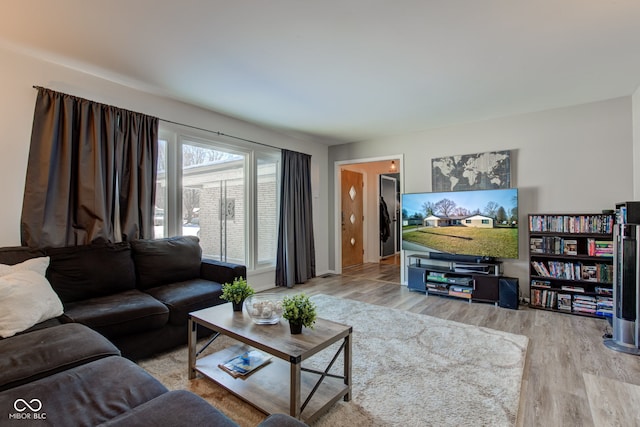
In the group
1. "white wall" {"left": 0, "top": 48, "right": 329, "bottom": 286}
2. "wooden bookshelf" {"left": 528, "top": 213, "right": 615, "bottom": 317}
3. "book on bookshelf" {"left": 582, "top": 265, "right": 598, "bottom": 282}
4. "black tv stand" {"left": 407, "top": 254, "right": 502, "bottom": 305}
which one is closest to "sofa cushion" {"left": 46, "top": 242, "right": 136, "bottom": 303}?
"white wall" {"left": 0, "top": 48, "right": 329, "bottom": 286}

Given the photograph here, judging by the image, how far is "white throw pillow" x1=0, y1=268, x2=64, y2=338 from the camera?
176 cm

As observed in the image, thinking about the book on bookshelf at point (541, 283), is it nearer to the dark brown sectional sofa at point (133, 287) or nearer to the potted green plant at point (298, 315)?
the potted green plant at point (298, 315)

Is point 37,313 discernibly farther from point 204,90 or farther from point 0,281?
point 204,90

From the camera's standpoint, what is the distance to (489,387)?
2023 mm

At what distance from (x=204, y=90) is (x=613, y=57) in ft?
12.2

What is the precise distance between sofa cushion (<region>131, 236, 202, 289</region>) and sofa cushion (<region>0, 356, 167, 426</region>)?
1.57m

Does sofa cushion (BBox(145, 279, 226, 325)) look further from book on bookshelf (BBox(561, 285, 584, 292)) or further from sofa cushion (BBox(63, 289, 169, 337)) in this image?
book on bookshelf (BBox(561, 285, 584, 292))

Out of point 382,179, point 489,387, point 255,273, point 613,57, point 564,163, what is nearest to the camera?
point 489,387

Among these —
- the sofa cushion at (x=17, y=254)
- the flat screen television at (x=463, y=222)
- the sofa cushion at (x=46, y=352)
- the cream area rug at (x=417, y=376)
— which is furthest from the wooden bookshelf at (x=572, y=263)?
the sofa cushion at (x=17, y=254)

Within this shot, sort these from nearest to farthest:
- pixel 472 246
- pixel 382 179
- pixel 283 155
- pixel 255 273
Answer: pixel 472 246, pixel 255 273, pixel 283 155, pixel 382 179

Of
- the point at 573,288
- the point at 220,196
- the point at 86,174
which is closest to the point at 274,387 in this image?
the point at 86,174

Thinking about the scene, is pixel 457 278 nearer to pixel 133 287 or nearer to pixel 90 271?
pixel 133 287

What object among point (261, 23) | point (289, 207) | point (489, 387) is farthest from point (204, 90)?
point (489, 387)

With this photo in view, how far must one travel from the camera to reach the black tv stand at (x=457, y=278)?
3893 millimetres
